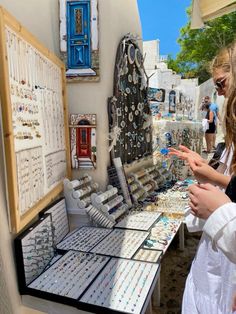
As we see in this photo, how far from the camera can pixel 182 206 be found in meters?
2.25

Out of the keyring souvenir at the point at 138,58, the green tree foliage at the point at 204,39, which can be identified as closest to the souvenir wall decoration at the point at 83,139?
the keyring souvenir at the point at 138,58

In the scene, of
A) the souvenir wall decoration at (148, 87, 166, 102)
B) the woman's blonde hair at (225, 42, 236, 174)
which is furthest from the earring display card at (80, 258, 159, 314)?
the souvenir wall decoration at (148, 87, 166, 102)

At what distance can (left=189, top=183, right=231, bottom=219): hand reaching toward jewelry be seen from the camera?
0.82 meters

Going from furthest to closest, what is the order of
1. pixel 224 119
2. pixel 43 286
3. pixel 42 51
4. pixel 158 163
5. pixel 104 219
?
1. pixel 158 163
2. pixel 104 219
3. pixel 42 51
4. pixel 43 286
5. pixel 224 119

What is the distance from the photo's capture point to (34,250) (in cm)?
134

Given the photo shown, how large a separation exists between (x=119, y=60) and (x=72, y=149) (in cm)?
79

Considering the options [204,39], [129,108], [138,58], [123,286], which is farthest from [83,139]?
[204,39]

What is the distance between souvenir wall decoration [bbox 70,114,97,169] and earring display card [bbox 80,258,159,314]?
2.57ft

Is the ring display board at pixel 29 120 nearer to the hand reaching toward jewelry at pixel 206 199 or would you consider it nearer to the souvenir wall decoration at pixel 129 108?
the souvenir wall decoration at pixel 129 108

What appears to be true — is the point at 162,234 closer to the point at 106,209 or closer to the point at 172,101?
the point at 106,209

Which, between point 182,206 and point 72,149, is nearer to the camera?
point 72,149

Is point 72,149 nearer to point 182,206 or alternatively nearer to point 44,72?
point 44,72

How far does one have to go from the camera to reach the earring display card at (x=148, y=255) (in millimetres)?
1436

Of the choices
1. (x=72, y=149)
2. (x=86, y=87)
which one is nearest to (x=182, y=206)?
(x=72, y=149)
